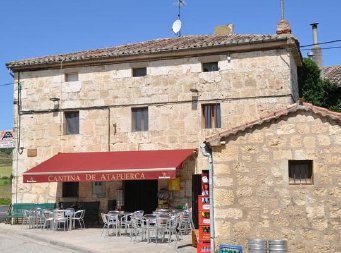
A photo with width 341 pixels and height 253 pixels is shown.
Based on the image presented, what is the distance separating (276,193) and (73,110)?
424 inches

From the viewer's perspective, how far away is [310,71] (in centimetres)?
2142

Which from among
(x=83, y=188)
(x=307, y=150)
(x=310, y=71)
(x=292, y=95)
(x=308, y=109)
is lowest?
(x=83, y=188)

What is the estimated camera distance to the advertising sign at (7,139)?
20.1 meters

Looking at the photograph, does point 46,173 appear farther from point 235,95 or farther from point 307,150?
point 307,150

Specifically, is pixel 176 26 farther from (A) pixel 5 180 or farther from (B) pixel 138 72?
(A) pixel 5 180

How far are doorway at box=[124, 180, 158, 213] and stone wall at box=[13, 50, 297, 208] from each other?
1330mm

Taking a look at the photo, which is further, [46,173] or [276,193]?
[46,173]

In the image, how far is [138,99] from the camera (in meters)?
18.0

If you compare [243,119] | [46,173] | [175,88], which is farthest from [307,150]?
[46,173]

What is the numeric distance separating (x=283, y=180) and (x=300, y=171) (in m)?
0.44

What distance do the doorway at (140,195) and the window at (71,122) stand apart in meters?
3.08

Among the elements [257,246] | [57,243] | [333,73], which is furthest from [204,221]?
[333,73]

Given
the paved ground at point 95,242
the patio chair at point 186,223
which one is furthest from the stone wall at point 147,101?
the paved ground at point 95,242

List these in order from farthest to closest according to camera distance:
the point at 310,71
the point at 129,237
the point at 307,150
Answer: the point at 310,71
the point at 129,237
the point at 307,150
